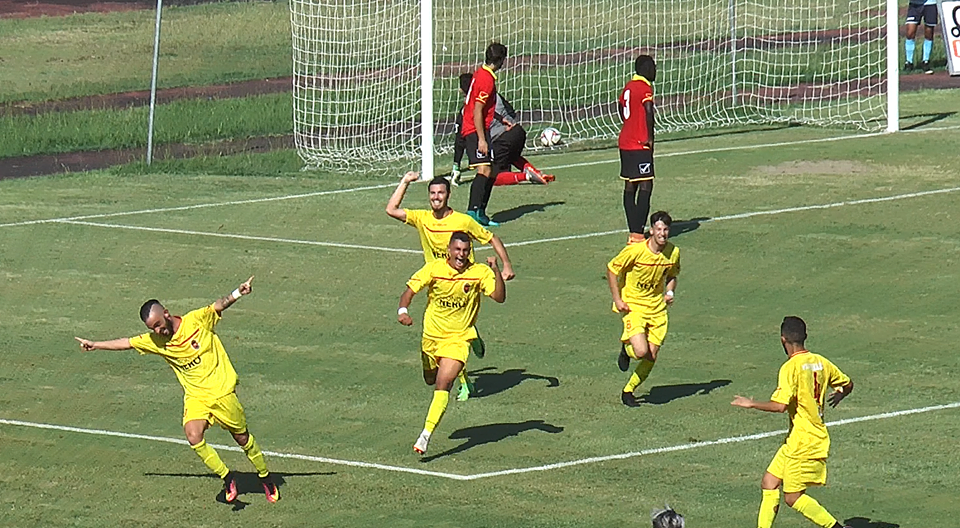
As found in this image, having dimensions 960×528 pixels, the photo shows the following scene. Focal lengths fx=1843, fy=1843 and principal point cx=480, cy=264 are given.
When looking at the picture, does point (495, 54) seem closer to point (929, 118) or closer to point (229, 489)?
point (229, 489)

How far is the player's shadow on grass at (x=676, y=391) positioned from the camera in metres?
16.9

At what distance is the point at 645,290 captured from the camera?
1653 cm

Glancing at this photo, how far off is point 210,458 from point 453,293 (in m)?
2.51

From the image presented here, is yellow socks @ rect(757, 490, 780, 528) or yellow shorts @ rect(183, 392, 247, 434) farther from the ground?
yellow shorts @ rect(183, 392, 247, 434)

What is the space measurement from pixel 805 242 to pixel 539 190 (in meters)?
5.29

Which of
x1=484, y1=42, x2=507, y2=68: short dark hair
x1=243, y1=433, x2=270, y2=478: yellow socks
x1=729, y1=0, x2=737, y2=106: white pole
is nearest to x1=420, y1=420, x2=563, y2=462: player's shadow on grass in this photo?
x1=243, y1=433, x2=270, y2=478: yellow socks

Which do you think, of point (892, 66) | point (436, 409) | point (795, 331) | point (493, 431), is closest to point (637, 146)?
point (493, 431)

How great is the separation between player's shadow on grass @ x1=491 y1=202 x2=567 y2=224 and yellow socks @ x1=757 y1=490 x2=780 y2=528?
12.5 m

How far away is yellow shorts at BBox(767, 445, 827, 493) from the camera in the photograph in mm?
12469

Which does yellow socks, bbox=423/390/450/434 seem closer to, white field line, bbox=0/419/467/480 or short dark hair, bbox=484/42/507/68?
white field line, bbox=0/419/467/480

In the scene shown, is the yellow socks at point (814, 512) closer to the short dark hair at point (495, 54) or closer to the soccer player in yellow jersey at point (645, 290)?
the soccer player in yellow jersey at point (645, 290)

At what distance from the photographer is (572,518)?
13656 millimetres

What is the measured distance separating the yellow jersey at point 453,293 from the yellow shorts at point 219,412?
1.98 meters

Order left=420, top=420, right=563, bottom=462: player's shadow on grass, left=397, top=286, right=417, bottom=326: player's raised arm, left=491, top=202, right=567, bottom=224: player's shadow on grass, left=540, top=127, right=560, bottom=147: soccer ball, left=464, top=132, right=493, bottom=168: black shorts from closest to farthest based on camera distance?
left=397, top=286, right=417, bottom=326: player's raised arm, left=420, top=420, right=563, bottom=462: player's shadow on grass, left=464, top=132, right=493, bottom=168: black shorts, left=491, top=202, right=567, bottom=224: player's shadow on grass, left=540, top=127, right=560, bottom=147: soccer ball
